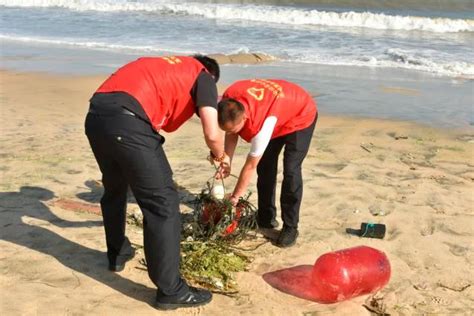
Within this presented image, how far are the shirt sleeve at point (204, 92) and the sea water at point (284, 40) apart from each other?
5732mm

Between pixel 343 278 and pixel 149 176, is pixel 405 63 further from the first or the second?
pixel 149 176

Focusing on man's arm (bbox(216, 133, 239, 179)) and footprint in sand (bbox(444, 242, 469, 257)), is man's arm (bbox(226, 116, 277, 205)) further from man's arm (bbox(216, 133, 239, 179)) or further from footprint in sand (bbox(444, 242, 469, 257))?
footprint in sand (bbox(444, 242, 469, 257))

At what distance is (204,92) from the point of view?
332 cm

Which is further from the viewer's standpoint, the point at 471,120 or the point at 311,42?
the point at 311,42

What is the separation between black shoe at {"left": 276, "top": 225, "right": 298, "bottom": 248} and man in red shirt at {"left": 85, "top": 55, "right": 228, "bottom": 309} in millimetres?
1080

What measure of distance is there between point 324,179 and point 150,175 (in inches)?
116

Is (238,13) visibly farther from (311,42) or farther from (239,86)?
(239,86)

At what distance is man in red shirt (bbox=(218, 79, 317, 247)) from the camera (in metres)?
3.88

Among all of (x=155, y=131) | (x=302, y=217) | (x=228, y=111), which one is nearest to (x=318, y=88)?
(x=302, y=217)

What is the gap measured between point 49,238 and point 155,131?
1.66 metres

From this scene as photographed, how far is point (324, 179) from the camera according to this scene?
5871 millimetres

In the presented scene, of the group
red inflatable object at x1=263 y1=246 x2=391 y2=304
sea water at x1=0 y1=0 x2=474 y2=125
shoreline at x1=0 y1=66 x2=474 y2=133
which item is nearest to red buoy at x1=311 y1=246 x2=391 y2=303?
red inflatable object at x1=263 y1=246 x2=391 y2=304

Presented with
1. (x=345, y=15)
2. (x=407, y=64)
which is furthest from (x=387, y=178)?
(x=345, y=15)

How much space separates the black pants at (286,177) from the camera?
170 inches
